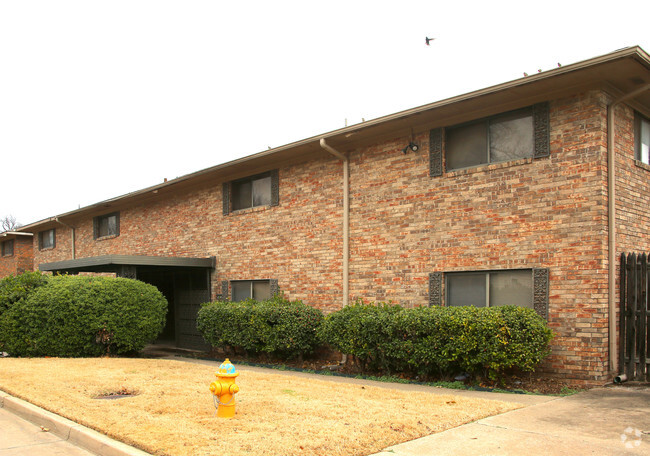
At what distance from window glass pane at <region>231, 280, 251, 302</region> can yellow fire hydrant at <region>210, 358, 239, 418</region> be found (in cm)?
858

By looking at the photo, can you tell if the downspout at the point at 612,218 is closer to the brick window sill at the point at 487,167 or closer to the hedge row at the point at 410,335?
the hedge row at the point at 410,335

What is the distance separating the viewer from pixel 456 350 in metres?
9.19

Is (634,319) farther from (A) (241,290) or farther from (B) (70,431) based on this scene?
(A) (241,290)

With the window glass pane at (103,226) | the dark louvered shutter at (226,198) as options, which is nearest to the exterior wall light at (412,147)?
the dark louvered shutter at (226,198)

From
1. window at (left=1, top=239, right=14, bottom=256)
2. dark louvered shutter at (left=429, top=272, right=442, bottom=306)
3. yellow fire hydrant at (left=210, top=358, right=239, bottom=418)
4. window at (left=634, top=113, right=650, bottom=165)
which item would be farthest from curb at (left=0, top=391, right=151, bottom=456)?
window at (left=1, top=239, right=14, bottom=256)

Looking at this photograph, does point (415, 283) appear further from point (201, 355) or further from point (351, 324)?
point (201, 355)

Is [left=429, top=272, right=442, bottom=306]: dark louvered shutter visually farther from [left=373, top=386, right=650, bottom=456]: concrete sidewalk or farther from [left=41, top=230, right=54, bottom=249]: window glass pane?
[left=41, top=230, right=54, bottom=249]: window glass pane

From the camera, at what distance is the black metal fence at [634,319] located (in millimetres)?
9219

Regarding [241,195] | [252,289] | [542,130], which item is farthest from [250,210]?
[542,130]

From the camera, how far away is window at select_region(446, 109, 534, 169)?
33.3ft

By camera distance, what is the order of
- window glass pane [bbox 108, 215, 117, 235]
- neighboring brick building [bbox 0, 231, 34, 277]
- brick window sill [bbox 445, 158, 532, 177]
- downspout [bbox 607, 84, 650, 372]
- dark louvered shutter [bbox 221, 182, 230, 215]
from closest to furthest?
1. downspout [bbox 607, 84, 650, 372]
2. brick window sill [bbox 445, 158, 532, 177]
3. dark louvered shutter [bbox 221, 182, 230, 215]
4. window glass pane [bbox 108, 215, 117, 235]
5. neighboring brick building [bbox 0, 231, 34, 277]

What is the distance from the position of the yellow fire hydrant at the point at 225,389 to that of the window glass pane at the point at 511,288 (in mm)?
5346

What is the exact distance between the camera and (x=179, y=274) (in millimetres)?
17844

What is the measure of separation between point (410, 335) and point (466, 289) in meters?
1.46
